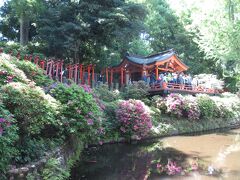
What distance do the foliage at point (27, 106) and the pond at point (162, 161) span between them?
191 centimetres

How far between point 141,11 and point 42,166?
14.9 metres

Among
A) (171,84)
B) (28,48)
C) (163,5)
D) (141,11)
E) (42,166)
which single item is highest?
(163,5)

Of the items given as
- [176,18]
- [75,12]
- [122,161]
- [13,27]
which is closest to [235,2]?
[176,18]

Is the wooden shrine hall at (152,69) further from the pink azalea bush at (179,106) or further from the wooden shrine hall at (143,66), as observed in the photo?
the pink azalea bush at (179,106)

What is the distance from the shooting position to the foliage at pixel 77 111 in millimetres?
7880

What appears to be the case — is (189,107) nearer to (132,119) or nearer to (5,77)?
(132,119)

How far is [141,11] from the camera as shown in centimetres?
1884

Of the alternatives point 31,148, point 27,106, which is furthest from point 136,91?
point 27,106

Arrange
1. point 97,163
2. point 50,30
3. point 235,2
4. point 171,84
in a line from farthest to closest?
point 235,2 → point 171,84 → point 50,30 → point 97,163

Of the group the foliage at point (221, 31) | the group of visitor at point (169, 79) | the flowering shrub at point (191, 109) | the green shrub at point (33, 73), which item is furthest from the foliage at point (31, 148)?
the foliage at point (221, 31)

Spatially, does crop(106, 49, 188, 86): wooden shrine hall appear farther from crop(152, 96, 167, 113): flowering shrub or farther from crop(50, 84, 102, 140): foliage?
crop(50, 84, 102, 140): foliage

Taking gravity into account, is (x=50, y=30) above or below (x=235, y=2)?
below

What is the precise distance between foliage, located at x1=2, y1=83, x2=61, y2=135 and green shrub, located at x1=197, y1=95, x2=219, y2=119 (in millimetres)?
12625

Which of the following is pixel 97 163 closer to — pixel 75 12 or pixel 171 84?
pixel 171 84
